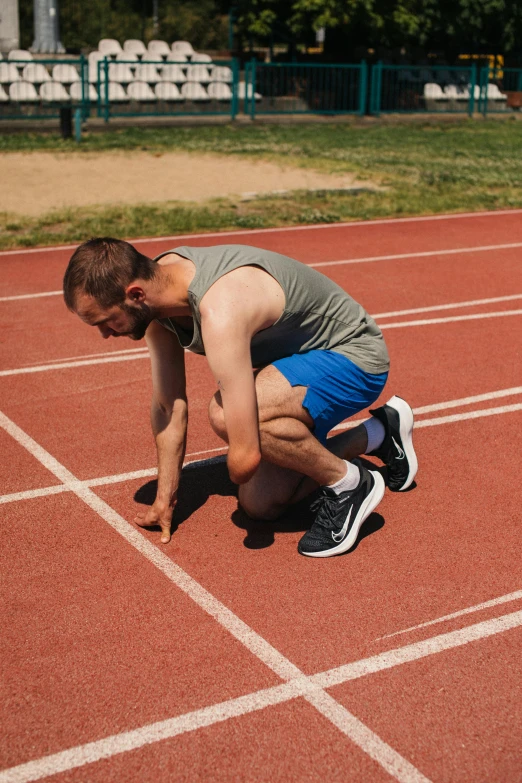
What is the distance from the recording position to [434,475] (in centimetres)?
477

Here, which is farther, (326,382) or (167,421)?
(167,421)

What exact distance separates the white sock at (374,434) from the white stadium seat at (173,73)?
2371cm

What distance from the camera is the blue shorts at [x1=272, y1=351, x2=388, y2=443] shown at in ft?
12.8

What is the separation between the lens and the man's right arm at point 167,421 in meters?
4.02

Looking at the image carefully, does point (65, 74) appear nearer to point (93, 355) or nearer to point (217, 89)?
point (217, 89)

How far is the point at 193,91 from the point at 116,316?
24.6 metres

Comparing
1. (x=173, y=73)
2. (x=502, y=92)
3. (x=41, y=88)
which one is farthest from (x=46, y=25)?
(x=502, y=92)

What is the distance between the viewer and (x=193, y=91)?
26484 mm

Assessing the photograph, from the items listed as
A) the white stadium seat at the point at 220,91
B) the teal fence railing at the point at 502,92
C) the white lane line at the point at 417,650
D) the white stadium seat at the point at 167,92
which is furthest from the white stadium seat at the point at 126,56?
the white lane line at the point at 417,650

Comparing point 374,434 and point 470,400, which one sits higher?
point 374,434

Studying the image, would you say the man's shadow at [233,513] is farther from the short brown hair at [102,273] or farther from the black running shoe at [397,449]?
the short brown hair at [102,273]

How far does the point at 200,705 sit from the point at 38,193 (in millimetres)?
12186

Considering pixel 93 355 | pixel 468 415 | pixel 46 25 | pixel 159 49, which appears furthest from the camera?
pixel 159 49

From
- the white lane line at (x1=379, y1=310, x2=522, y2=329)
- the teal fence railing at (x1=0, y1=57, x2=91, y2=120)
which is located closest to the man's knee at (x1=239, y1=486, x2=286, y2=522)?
the white lane line at (x1=379, y1=310, x2=522, y2=329)
